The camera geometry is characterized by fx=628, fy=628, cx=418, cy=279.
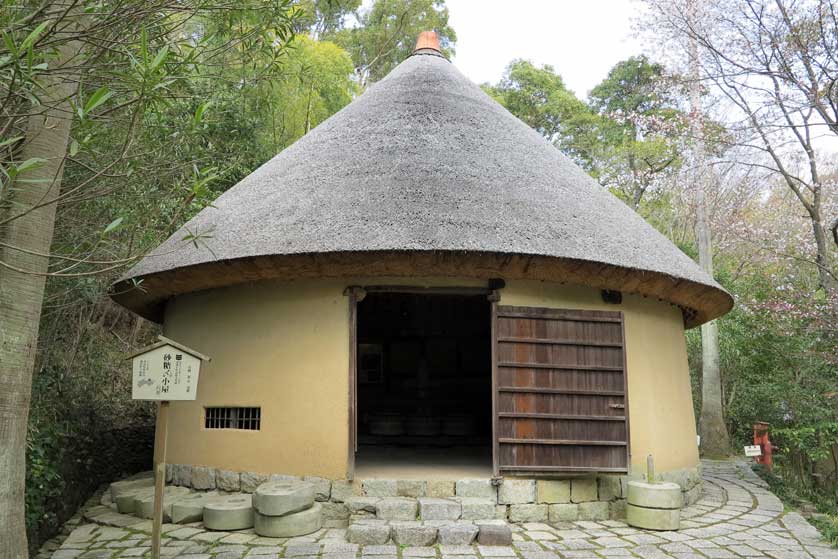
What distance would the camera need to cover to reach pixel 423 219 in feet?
18.6

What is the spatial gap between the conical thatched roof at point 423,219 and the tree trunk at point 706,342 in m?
4.49

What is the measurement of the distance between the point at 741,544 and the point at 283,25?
5.42 metres

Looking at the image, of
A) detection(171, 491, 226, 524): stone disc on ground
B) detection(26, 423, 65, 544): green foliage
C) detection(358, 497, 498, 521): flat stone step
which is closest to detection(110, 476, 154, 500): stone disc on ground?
detection(26, 423, 65, 544): green foliage

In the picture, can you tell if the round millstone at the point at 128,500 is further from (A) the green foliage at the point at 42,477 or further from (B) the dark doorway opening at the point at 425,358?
(B) the dark doorway opening at the point at 425,358

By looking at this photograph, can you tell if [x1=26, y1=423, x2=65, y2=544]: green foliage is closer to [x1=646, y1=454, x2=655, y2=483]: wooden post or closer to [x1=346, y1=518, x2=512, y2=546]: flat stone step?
[x1=346, y1=518, x2=512, y2=546]: flat stone step

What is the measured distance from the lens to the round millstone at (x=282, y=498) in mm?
5102

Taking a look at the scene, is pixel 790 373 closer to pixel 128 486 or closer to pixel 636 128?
pixel 128 486

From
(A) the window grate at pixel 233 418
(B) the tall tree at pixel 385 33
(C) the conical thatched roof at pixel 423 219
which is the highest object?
(B) the tall tree at pixel 385 33

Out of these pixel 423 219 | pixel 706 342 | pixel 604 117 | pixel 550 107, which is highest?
pixel 550 107


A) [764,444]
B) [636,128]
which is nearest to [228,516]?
[764,444]

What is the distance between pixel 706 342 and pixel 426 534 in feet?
30.5

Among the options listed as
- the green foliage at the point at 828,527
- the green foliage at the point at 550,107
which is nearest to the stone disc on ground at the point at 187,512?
the green foliage at the point at 828,527

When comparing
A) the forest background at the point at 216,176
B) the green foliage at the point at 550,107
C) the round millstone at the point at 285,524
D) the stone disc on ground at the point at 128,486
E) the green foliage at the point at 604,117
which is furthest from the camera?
the green foliage at the point at 550,107

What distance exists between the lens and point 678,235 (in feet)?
69.6
